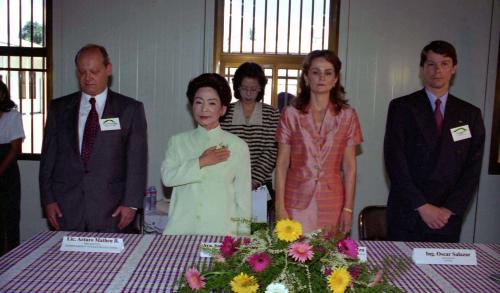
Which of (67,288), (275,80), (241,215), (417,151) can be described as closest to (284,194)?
(241,215)

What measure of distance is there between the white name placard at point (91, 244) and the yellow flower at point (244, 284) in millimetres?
751

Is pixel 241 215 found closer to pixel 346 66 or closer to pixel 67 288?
pixel 67 288

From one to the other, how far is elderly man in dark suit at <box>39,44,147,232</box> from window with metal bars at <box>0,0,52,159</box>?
2.17 meters

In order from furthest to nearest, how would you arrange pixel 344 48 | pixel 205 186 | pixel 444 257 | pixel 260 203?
pixel 344 48 → pixel 260 203 → pixel 205 186 → pixel 444 257

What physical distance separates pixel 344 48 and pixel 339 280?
3665 mm

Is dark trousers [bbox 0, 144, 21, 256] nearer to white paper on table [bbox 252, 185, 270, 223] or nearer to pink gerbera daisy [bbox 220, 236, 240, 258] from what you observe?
white paper on table [bbox 252, 185, 270, 223]

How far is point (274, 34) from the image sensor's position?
185 inches

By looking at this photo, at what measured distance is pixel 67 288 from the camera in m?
1.49

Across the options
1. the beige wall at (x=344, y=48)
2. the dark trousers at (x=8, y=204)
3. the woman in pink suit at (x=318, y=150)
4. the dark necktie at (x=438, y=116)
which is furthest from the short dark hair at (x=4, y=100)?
the dark necktie at (x=438, y=116)

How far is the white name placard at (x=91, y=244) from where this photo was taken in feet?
6.05

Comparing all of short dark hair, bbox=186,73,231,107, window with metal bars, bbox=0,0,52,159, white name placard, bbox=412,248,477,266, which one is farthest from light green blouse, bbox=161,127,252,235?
window with metal bars, bbox=0,0,52,159

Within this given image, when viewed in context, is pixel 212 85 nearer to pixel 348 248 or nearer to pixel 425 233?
pixel 348 248

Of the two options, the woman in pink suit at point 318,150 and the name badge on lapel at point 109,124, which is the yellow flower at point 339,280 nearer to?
the woman in pink suit at point 318,150

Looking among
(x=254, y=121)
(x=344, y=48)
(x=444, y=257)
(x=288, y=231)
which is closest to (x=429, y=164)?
(x=444, y=257)
